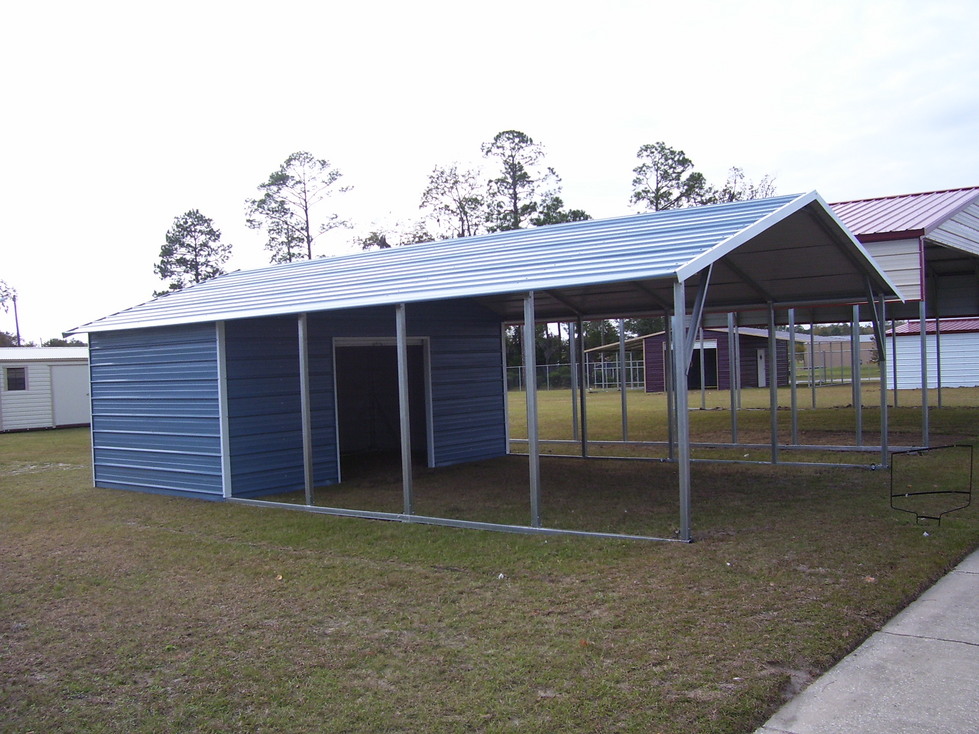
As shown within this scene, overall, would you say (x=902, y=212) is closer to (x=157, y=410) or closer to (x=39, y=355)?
(x=157, y=410)

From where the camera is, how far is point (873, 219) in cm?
1155

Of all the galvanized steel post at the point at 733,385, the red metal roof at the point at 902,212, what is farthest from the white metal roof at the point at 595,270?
the galvanized steel post at the point at 733,385

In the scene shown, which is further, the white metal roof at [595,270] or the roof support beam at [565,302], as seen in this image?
the roof support beam at [565,302]

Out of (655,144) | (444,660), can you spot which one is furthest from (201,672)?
(655,144)

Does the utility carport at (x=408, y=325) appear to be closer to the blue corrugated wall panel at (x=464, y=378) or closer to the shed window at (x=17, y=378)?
the blue corrugated wall panel at (x=464, y=378)

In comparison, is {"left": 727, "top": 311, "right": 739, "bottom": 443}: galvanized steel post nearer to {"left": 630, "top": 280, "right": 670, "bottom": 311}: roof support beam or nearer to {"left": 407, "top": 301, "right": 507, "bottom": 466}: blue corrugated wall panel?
A: {"left": 630, "top": 280, "right": 670, "bottom": 311}: roof support beam

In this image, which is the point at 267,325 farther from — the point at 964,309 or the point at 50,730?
the point at 964,309

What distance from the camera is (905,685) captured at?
3.90 m

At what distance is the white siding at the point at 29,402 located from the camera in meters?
22.8

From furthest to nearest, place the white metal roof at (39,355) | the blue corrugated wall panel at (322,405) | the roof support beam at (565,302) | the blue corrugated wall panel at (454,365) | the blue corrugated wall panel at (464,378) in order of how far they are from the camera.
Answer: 1. the white metal roof at (39,355)
2. the blue corrugated wall panel at (464,378)
3. the roof support beam at (565,302)
4. the blue corrugated wall panel at (454,365)
5. the blue corrugated wall panel at (322,405)

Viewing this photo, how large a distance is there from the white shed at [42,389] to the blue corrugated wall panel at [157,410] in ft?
39.1

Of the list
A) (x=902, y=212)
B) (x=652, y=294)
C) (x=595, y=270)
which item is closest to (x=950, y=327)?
(x=902, y=212)

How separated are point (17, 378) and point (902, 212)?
74.5ft

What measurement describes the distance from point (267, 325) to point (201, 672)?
258 inches
